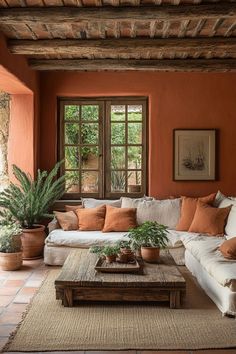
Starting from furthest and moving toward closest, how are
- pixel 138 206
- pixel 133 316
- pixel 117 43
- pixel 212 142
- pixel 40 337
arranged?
pixel 212 142 < pixel 138 206 < pixel 117 43 < pixel 133 316 < pixel 40 337

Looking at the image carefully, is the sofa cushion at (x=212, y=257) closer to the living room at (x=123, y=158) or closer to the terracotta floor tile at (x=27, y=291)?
the living room at (x=123, y=158)

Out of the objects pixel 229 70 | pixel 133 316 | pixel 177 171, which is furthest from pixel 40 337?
pixel 229 70

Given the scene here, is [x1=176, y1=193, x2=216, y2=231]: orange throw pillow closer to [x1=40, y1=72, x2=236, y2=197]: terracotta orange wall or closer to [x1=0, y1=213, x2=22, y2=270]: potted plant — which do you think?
[x1=40, y1=72, x2=236, y2=197]: terracotta orange wall

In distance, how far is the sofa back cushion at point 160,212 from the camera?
6727 millimetres

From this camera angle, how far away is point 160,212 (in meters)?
6.76

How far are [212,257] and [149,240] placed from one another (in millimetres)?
687

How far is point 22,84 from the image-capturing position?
6270mm

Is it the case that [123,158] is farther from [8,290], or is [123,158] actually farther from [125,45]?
[8,290]

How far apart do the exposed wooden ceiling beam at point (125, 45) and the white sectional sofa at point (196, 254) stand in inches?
90.9

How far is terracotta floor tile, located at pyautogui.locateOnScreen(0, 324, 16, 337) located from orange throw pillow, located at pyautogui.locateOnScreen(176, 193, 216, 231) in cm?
315

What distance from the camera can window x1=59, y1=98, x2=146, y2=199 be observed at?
24.7 ft

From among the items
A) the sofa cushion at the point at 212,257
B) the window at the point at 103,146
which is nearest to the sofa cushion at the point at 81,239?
the sofa cushion at the point at 212,257

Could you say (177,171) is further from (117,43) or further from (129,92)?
(117,43)

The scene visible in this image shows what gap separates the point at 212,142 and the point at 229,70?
3.57 feet
